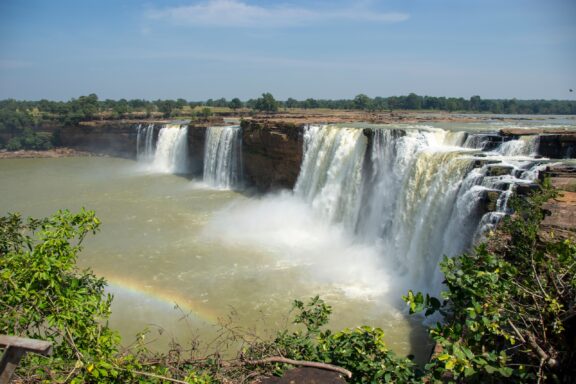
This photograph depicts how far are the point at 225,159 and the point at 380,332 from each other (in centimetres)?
2045

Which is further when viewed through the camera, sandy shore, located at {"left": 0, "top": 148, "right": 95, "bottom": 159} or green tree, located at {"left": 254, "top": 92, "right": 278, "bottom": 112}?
green tree, located at {"left": 254, "top": 92, "right": 278, "bottom": 112}

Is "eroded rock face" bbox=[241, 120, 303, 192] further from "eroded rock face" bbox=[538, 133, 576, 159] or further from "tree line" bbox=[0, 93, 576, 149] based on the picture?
"tree line" bbox=[0, 93, 576, 149]

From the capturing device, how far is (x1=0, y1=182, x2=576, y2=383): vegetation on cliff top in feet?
9.08

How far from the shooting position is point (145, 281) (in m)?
10.9

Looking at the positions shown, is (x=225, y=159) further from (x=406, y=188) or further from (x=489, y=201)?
(x=489, y=201)

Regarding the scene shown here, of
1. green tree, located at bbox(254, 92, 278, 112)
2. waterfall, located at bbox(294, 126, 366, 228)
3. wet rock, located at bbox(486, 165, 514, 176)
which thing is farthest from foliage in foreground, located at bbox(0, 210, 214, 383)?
green tree, located at bbox(254, 92, 278, 112)

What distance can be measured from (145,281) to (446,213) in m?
7.77

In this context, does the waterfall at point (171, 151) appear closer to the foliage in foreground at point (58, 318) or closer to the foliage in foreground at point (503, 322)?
the foliage in foreground at point (58, 318)

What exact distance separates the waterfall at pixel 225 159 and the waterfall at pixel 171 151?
4147 mm

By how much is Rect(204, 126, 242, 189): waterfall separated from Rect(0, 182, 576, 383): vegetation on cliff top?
1925cm

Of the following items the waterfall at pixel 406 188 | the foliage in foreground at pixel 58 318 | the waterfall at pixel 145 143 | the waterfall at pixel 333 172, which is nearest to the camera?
the foliage in foreground at pixel 58 318

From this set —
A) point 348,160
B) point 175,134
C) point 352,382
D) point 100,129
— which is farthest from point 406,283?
point 100,129

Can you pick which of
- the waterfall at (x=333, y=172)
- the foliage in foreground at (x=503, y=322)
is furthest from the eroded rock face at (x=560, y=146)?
the foliage in foreground at (x=503, y=322)

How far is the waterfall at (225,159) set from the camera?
905 inches
